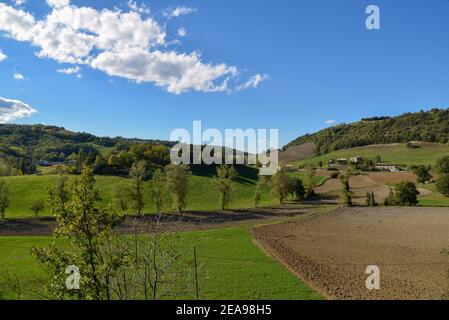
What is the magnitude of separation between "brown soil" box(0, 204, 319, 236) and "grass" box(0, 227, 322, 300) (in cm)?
634

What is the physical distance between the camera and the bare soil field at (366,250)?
1160 inches

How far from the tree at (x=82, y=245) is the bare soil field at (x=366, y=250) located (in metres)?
20.9

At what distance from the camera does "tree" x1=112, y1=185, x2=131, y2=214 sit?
221 ft

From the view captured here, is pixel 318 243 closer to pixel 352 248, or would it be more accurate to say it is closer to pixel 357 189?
pixel 352 248

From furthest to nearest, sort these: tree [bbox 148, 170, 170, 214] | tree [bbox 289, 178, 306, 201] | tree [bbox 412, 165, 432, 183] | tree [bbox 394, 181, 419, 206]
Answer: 1. tree [bbox 412, 165, 432, 183]
2. tree [bbox 289, 178, 306, 201]
3. tree [bbox 394, 181, 419, 206]
4. tree [bbox 148, 170, 170, 214]

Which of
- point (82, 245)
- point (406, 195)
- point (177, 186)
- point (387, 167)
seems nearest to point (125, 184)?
point (177, 186)

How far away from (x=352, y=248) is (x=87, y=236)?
3833 centimetres

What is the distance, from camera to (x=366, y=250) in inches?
1667

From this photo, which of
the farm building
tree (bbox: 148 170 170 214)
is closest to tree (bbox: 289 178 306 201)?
tree (bbox: 148 170 170 214)

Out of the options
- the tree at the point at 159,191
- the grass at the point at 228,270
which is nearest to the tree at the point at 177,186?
the tree at the point at 159,191

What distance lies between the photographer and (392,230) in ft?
178

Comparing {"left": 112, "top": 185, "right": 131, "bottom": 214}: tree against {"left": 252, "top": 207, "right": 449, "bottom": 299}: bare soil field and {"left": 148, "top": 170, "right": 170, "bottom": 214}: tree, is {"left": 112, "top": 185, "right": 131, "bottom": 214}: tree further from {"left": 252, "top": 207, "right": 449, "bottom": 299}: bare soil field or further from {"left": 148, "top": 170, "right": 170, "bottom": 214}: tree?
{"left": 252, "top": 207, "right": 449, "bottom": 299}: bare soil field

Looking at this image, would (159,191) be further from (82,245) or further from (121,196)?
(82,245)

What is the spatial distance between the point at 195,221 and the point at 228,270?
32135 mm
